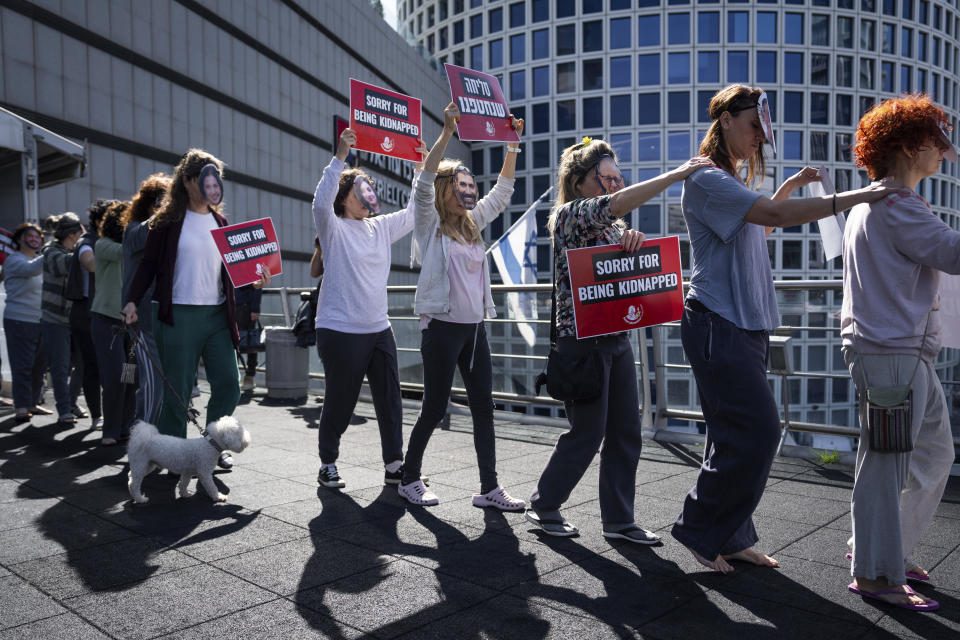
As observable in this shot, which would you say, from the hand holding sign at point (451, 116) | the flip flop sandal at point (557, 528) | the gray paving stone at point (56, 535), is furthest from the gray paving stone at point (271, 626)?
the hand holding sign at point (451, 116)

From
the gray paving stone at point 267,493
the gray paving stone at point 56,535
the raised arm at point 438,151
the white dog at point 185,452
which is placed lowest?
the gray paving stone at point 267,493

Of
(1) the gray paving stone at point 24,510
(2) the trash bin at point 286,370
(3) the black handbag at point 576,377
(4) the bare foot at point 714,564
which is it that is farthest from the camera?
(2) the trash bin at point 286,370

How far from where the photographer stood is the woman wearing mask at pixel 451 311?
14.0 feet

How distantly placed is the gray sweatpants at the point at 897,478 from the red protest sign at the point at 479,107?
2.74 meters

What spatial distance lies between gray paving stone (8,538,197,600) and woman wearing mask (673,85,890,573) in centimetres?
223

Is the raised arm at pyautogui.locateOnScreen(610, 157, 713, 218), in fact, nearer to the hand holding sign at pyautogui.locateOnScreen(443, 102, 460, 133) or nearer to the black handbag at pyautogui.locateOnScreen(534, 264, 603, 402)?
the black handbag at pyautogui.locateOnScreen(534, 264, 603, 402)

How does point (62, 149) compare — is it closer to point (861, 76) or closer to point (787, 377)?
point (787, 377)

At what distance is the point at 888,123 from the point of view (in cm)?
297

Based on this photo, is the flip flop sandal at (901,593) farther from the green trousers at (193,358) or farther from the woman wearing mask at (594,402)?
the green trousers at (193,358)

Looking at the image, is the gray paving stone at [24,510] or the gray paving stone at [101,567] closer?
the gray paving stone at [101,567]

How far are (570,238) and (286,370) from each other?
6.33 m

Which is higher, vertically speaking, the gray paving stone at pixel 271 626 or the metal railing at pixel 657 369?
the metal railing at pixel 657 369

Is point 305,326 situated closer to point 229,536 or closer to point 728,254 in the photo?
point 229,536

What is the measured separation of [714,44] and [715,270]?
53.7 metres
